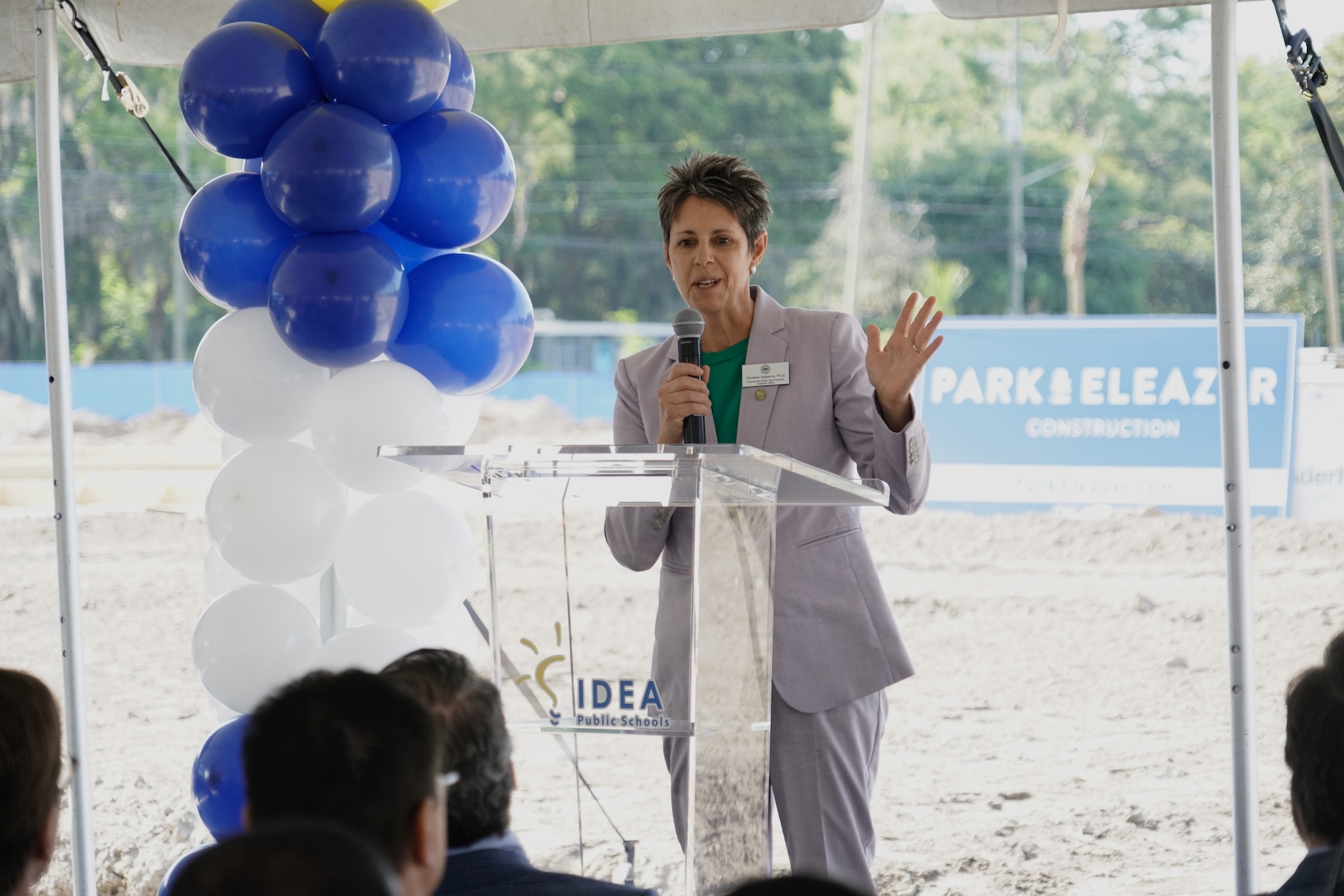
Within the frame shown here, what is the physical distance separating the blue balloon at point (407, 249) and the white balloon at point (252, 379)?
289mm

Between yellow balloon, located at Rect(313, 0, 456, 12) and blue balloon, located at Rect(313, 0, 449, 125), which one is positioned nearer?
blue balloon, located at Rect(313, 0, 449, 125)

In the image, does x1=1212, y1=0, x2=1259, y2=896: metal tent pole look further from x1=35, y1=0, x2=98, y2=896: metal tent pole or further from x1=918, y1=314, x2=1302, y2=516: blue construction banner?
x1=918, y1=314, x2=1302, y2=516: blue construction banner

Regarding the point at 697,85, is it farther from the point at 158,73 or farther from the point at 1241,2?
the point at 1241,2

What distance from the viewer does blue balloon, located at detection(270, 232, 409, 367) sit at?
254 centimetres

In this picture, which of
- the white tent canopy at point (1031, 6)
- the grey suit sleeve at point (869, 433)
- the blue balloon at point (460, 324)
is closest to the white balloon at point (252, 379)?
the blue balloon at point (460, 324)

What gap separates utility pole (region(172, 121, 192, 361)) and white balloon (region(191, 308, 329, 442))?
22446mm

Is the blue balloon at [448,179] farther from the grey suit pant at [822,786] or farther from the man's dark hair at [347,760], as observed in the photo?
the man's dark hair at [347,760]

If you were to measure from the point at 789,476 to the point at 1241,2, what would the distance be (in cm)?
195

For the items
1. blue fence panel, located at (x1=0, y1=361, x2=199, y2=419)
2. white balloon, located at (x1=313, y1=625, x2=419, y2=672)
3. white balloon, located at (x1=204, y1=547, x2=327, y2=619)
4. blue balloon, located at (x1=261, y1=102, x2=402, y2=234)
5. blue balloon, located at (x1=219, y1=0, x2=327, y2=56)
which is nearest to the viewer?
blue balloon, located at (x1=261, y1=102, x2=402, y2=234)

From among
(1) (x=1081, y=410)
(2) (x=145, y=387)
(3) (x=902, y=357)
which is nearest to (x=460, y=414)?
(3) (x=902, y=357)

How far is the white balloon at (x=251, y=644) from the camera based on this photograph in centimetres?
269

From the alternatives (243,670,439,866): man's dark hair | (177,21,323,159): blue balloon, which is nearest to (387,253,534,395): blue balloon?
(177,21,323,159): blue balloon

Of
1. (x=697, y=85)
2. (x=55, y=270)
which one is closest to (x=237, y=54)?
(x=55, y=270)

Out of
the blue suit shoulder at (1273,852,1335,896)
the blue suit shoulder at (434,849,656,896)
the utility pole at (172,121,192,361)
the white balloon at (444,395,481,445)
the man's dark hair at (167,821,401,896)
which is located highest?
the utility pole at (172,121,192,361)
